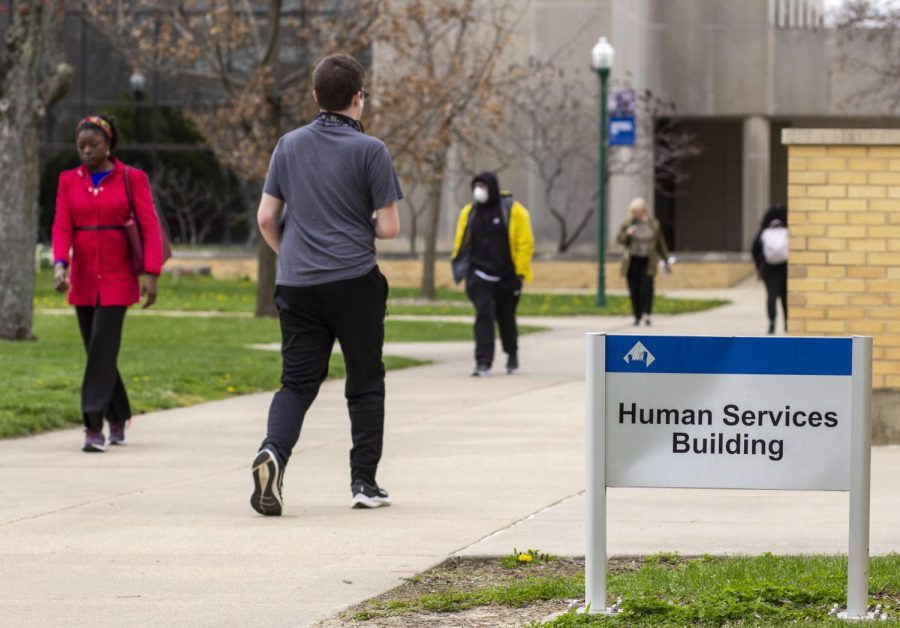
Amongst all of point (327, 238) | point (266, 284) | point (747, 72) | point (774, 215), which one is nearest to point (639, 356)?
point (327, 238)

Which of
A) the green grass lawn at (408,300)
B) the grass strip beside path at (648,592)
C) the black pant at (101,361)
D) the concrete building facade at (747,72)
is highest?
the concrete building facade at (747,72)

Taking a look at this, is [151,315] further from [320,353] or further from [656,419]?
[656,419]

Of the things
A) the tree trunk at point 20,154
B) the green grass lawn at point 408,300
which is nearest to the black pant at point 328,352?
the tree trunk at point 20,154

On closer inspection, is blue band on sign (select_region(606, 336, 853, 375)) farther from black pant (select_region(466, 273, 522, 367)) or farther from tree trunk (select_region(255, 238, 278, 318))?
tree trunk (select_region(255, 238, 278, 318))

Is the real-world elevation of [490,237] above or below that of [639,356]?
below

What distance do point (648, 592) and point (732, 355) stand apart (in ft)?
3.08

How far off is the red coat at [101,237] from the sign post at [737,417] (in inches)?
202

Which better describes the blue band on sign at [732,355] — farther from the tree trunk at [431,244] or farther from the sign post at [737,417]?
the tree trunk at [431,244]

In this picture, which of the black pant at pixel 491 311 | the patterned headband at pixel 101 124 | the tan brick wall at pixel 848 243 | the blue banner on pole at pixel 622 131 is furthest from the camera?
the blue banner on pole at pixel 622 131

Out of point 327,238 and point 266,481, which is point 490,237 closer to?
point 327,238

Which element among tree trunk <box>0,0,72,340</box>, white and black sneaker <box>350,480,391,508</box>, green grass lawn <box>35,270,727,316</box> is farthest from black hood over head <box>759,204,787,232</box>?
white and black sneaker <box>350,480,391,508</box>

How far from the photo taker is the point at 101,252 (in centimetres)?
1001

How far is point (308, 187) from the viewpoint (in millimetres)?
7742

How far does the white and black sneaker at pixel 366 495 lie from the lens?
7.91 metres
